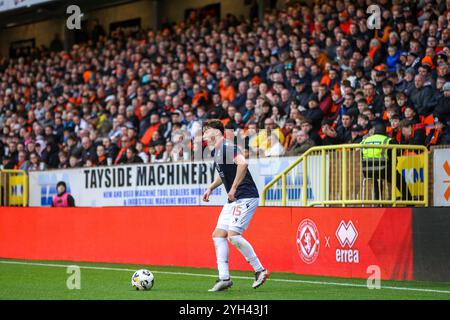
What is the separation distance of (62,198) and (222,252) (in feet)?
32.2

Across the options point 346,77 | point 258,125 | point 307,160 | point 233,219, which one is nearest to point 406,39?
point 346,77

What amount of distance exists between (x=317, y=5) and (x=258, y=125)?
5.35 m

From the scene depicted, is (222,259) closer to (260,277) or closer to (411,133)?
(260,277)

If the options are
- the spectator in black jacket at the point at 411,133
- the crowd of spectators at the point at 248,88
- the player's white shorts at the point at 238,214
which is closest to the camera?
the player's white shorts at the point at 238,214

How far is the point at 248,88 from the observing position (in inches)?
Result: 856

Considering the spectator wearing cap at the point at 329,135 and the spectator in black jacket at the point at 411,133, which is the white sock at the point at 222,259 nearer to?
the spectator in black jacket at the point at 411,133

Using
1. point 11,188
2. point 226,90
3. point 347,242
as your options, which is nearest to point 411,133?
point 347,242

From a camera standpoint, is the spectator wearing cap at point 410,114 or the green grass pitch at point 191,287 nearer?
the green grass pitch at point 191,287

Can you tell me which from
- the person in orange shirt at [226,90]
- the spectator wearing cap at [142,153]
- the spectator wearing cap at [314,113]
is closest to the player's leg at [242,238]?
the spectator wearing cap at [314,113]

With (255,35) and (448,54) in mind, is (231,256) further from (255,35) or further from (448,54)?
(255,35)

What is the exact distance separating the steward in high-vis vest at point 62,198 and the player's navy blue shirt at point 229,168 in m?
9.42

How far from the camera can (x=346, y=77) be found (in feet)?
63.5

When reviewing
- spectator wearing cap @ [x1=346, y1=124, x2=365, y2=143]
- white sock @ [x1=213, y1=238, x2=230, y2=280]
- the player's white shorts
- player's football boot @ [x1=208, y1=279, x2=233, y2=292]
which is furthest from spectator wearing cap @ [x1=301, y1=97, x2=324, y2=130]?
player's football boot @ [x1=208, y1=279, x2=233, y2=292]

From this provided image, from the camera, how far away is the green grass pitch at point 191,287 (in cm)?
1141
